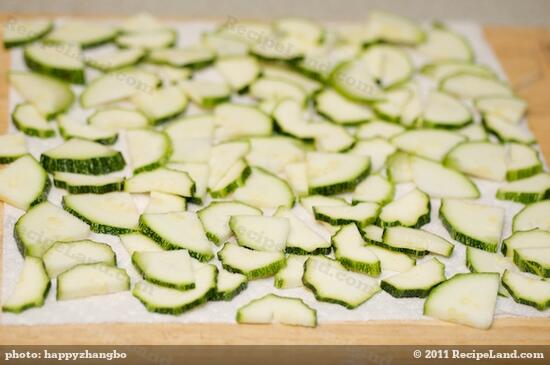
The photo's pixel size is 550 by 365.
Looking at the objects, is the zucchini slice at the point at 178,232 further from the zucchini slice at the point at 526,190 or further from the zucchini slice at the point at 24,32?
the zucchini slice at the point at 24,32

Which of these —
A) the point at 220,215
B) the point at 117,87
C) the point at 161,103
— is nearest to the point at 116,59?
the point at 117,87

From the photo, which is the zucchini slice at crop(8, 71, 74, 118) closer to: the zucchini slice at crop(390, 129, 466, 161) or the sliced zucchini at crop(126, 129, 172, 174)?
the sliced zucchini at crop(126, 129, 172, 174)

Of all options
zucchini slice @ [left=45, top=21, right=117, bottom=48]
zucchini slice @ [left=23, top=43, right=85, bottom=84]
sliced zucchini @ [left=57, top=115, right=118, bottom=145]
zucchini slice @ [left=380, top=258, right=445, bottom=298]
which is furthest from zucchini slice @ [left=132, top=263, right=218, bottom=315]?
zucchini slice @ [left=45, top=21, right=117, bottom=48]

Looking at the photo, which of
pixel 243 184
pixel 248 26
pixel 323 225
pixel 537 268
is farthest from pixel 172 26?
pixel 537 268

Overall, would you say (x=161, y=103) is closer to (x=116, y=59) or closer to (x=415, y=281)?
(x=116, y=59)

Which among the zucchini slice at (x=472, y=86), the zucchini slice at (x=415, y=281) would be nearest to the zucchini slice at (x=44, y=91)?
the zucchini slice at (x=415, y=281)
